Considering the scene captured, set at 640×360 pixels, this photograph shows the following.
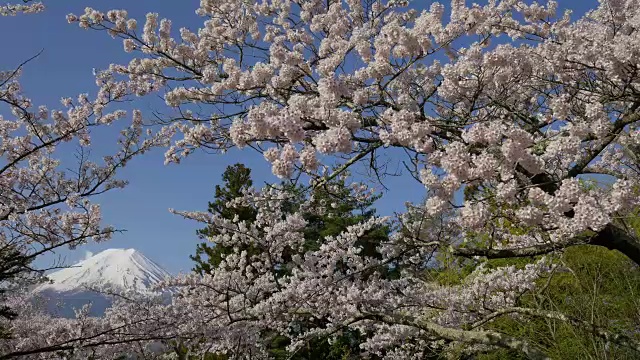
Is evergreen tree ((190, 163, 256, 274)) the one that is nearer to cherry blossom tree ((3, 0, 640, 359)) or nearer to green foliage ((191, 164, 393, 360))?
green foliage ((191, 164, 393, 360))

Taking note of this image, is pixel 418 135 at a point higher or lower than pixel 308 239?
lower

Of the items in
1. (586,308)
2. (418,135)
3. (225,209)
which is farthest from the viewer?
(225,209)

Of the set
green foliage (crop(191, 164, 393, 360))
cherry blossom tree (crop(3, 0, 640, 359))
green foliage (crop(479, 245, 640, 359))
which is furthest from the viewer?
green foliage (crop(191, 164, 393, 360))

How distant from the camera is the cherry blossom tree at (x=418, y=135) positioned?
3764mm

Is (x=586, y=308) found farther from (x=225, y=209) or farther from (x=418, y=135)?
(x=225, y=209)

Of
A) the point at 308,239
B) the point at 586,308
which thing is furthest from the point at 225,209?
the point at 586,308

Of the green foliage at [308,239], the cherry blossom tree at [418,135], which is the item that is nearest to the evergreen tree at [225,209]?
the green foliage at [308,239]

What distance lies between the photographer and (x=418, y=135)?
12.7 ft

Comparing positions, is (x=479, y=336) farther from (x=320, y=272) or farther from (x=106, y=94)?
(x=106, y=94)

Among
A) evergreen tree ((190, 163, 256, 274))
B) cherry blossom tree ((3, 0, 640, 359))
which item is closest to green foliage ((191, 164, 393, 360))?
evergreen tree ((190, 163, 256, 274))

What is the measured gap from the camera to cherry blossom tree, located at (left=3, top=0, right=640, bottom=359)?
3.76 metres

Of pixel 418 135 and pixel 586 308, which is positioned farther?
pixel 586 308

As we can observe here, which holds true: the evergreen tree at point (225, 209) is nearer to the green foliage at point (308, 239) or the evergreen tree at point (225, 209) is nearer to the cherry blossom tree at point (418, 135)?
the green foliage at point (308, 239)

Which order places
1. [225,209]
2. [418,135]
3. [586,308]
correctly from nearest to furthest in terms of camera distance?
[418,135] → [586,308] → [225,209]
